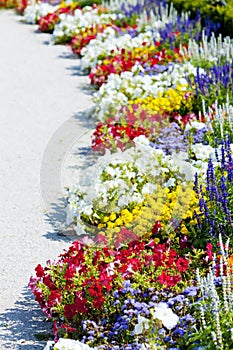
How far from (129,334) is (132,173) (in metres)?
1.90

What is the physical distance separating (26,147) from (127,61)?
2.29 metres

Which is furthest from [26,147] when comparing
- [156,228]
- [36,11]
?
[36,11]

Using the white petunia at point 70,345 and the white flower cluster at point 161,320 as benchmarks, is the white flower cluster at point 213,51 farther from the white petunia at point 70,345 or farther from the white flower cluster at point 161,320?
the white petunia at point 70,345

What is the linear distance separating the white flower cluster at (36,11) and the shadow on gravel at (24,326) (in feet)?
26.5

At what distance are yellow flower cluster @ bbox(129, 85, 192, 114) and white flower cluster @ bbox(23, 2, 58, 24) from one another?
199 inches

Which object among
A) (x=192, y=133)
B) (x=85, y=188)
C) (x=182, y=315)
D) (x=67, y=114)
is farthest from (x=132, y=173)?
(x=67, y=114)

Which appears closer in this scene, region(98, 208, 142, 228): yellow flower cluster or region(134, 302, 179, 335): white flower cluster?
region(134, 302, 179, 335): white flower cluster

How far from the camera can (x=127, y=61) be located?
29.3ft

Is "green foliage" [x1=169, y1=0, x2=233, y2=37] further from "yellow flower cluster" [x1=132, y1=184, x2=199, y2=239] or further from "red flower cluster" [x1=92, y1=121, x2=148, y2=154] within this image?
"yellow flower cluster" [x1=132, y1=184, x2=199, y2=239]

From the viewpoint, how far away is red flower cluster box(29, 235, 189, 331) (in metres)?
4.34

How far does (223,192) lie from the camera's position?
4754 millimetres

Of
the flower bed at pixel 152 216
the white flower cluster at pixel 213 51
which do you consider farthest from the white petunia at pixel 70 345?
the white flower cluster at pixel 213 51

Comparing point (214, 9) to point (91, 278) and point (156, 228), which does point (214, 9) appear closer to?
point (156, 228)

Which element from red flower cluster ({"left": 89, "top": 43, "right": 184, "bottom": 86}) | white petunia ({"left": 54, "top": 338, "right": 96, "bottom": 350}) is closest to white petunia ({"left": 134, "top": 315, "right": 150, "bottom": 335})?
white petunia ({"left": 54, "top": 338, "right": 96, "bottom": 350})
